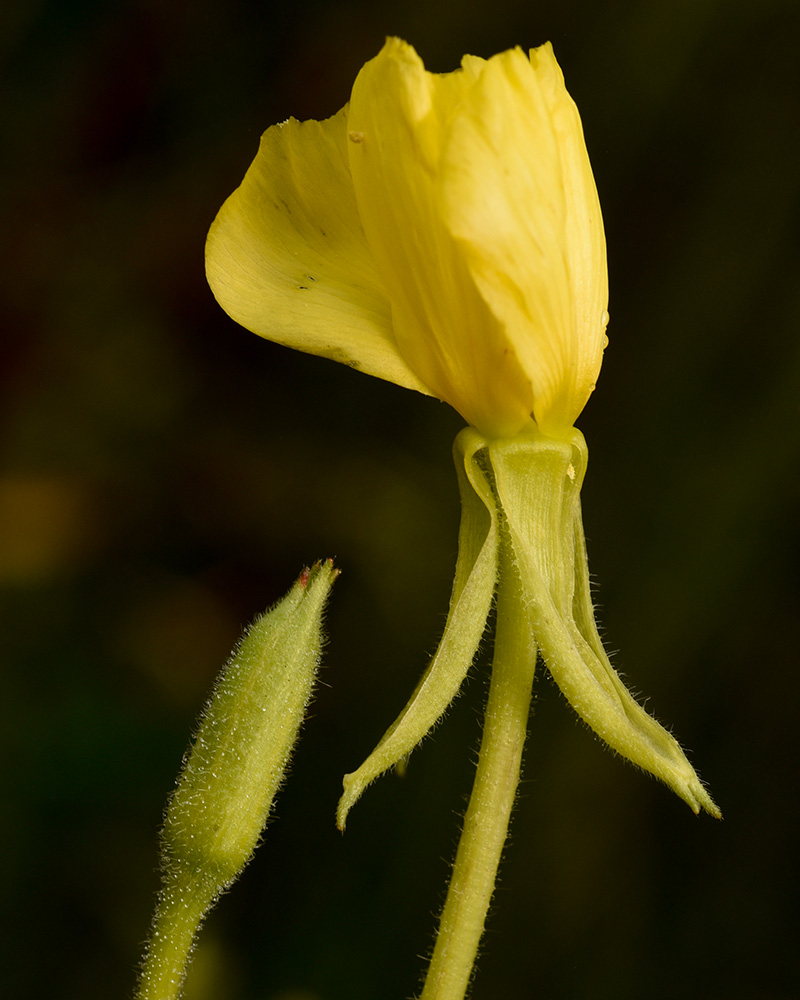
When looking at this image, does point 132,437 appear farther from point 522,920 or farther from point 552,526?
point 552,526

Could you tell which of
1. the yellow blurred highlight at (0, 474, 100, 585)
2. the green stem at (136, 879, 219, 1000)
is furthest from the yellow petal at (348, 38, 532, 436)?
the yellow blurred highlight at (0, 474, 100, 585)

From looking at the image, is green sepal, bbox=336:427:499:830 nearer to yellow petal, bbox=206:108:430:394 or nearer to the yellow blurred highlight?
yellow petal, bbox=206:108:430:394

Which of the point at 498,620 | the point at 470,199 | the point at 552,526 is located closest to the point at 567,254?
the point at 470,199

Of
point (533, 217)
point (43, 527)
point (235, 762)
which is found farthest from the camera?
point (43, 527)

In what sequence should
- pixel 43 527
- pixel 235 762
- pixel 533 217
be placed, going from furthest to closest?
pixel 43 527
pixel 235 762
pixel 533 217

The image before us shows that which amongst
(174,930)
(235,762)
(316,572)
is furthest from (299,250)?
(174,930)

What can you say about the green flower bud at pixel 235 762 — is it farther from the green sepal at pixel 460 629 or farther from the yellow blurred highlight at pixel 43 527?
the yellow blurred highlight at pixel 43 527

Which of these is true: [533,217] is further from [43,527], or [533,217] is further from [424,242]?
[43,527]

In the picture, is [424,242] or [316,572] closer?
[424,242]
